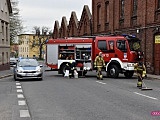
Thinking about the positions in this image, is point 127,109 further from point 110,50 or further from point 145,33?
point 145,33

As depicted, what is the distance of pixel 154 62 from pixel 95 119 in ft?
59.0

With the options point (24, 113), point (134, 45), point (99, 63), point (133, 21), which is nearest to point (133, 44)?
point (134, 45)

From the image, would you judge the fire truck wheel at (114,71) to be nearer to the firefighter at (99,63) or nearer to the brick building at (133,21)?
the firefighter at (99,63)

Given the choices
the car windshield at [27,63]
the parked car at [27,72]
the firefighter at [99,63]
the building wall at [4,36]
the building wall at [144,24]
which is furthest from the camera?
the building wall at [4,36]

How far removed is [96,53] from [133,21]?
7606mm

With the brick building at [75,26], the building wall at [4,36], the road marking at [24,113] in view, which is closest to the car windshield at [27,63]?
the building wall at [4,36]

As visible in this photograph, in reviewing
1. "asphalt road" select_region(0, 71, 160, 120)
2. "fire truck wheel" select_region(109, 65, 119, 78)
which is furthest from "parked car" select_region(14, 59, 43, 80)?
"asphalt road" select_region(0, 71, 160, 120)

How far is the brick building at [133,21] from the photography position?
24656 mm

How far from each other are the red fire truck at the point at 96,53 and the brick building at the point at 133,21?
3.34 m

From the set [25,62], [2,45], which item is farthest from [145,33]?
[2,45]

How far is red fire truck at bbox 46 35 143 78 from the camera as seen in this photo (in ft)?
69.7

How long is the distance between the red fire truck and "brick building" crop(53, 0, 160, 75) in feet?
10.9

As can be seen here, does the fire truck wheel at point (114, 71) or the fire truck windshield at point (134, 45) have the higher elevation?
the fire truck windshield at point (134, 45)

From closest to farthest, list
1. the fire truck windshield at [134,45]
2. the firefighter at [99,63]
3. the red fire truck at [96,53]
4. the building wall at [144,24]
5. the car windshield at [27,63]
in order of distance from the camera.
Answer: the firefighter at [99,63], the car windshield at [27,63], the red fire truck at [96,53], the fire truck windshield at [134,45], the building wall at [144,24]
